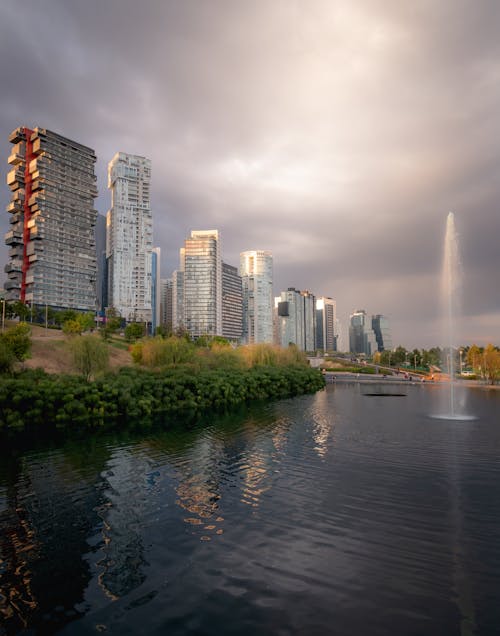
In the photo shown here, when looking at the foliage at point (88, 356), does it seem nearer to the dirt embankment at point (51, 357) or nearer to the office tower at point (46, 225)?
the dirt embankment at point (51, 357)

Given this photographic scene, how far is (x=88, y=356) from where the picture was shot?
155 feet

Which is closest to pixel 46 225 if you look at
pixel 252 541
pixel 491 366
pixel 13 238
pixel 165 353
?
pixel 13 238

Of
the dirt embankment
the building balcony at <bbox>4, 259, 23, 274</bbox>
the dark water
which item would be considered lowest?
the dark water

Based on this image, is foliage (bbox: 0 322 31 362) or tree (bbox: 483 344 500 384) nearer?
foliage (bbox: 0 322 31 362)

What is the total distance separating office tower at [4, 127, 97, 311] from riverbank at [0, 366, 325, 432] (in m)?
130

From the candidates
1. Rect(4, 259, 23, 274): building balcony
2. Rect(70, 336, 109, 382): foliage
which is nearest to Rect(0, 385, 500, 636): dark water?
Rect(70, 336, 109, 382): foliage

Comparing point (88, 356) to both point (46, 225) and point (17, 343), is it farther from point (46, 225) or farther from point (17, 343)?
point (46, 225)

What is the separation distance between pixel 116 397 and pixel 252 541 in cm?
3119

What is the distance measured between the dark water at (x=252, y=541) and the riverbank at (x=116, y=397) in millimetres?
11530

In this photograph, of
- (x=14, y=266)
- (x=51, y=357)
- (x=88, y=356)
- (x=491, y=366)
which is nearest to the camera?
(x=88, y=356)

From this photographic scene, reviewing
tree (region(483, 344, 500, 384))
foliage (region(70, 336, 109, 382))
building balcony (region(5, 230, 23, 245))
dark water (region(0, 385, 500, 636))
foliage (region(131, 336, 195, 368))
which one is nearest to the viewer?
dark water (region(0, 385, 500, 636))

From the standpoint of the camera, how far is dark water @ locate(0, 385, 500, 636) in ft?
28.5

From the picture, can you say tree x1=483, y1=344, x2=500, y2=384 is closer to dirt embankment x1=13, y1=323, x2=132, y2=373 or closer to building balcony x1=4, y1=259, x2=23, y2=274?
dirt embankment x1=13, y1=323, x2=132, y2=373

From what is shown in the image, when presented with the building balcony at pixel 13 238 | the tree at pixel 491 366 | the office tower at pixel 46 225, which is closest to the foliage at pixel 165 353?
the tree at pixel 491 366
